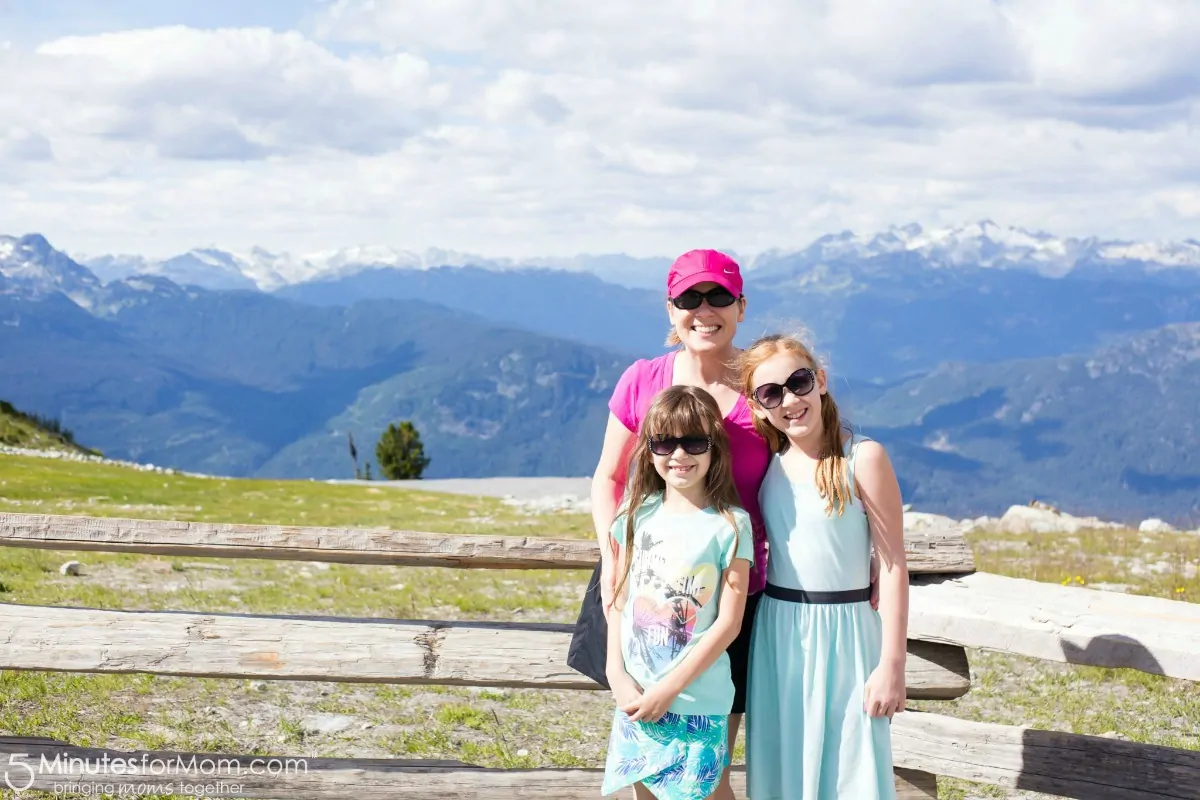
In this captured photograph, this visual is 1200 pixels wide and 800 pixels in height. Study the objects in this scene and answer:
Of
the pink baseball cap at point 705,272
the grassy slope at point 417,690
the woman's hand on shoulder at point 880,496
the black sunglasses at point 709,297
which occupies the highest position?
the pink baseball cap at point 705,272

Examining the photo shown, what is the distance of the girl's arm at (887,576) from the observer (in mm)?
4125

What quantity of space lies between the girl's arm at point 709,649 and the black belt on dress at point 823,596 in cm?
23

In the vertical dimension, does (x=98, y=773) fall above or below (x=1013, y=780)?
below

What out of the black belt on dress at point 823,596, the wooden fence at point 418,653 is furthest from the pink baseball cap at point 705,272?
the wooden fence at point 418,653

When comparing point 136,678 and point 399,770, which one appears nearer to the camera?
point 399,770

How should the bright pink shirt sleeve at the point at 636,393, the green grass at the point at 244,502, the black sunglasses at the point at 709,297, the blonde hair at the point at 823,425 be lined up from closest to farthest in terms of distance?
1. the blonde hair at the point at 823,425
2. the black sunglasses at the point at 709,297
3. the bright pink shirt sleeve at the point at 636,393
4. the green grass at the point at 244,502

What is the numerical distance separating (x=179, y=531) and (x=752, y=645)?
116 inches

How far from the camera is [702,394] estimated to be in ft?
13.8

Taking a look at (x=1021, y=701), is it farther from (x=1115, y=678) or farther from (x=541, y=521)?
(x=541, y=521)

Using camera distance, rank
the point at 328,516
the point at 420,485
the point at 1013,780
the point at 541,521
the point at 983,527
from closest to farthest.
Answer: the point at 1013,780
the point at 983,527
the point at 541,521
the point at 328,516
the point at 420,485

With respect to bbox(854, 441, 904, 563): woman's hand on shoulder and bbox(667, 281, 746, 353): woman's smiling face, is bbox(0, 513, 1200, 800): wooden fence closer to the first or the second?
bbox(854, 441, 904, 563): woman's hand on shoulder

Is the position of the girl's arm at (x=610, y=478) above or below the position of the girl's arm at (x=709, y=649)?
above

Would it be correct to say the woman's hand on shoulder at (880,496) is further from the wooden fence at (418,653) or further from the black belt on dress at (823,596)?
the wooden fence at (418,653)

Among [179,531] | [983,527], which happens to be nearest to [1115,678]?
[179,531]
